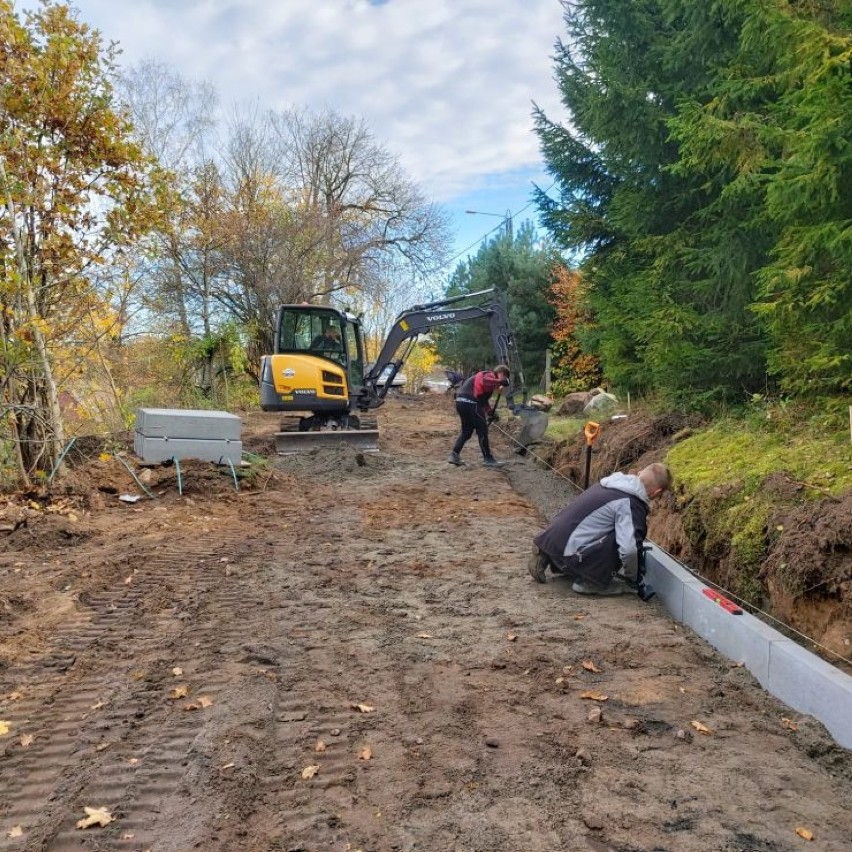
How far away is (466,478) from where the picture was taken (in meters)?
11.0

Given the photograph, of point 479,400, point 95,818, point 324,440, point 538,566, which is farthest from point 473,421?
point 95,818

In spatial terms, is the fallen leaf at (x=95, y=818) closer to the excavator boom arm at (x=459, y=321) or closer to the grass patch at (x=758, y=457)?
the grass patch at (x=758, y=457)

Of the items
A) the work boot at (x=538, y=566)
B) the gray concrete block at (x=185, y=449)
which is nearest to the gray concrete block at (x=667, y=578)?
the work boot at (x=538, y=566)

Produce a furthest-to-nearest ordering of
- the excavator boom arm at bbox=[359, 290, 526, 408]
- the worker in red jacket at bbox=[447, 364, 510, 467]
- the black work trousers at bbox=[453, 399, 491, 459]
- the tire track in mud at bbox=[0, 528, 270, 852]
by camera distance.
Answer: the excavator boom arm at bbox=[359, 290, 526, 408]
the black work trousers at bbox=[453, 399, 491, 459]
the worker in red jacket at bbox=[447, 364, 510, 467]
the tire track in mud at bbox=[0, 528, 270, 852]

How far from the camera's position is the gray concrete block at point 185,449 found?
9.27m

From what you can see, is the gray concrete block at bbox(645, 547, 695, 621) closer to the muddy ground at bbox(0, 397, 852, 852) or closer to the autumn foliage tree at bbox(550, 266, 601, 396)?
the muddy ground at bbox(0, 397, 852, 852)

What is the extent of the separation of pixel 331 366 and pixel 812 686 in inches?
436

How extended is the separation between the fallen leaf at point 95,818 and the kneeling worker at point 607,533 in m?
3.57

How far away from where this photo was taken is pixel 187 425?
30.8 ft

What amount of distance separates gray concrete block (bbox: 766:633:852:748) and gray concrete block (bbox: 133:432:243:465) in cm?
751

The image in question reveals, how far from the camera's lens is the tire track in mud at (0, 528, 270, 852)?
2.75 meters

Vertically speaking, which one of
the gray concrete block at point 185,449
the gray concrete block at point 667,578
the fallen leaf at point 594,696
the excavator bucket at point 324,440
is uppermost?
the gray concrete block at point 185,449

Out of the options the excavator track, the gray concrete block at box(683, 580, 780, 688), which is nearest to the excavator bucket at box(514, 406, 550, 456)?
the excavator track

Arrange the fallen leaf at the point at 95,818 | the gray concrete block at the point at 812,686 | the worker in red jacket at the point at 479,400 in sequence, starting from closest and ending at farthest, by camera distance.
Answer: the fallen leaf at the point at 95,818 → the gray concrete block at the point at 812,686 → the worker in red jacket at the point at 479,400
